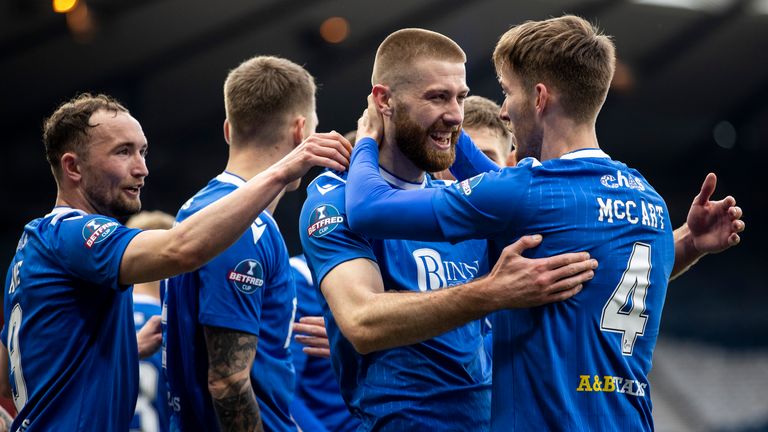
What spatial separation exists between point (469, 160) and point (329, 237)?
3.04ft

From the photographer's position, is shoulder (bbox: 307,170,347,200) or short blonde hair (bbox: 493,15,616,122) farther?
shoulder (bbox: 307,170,347,200)

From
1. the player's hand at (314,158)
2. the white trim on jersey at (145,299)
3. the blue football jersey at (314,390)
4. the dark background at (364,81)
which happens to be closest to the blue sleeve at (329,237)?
the player's hand at (314,158)

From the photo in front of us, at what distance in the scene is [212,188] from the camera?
411 centimetres

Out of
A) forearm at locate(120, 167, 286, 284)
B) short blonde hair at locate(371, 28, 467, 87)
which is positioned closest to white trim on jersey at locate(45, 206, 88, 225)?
forearm at locate(120, 167, 286, 284)

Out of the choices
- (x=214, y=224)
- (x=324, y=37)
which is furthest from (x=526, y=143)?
(x=324, y=37)

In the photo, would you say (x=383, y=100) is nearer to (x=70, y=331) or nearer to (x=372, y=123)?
(x=372, y=123)

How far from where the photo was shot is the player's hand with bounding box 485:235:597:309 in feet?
9.37

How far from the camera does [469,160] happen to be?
3.94 m

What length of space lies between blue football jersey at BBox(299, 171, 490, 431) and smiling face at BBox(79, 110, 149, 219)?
89cm

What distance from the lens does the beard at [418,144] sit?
3.55 meters

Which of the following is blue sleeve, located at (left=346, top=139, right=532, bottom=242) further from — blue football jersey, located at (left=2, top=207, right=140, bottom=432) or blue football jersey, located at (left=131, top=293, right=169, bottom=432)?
blue football jersey, located at (left=131, top=293, right=169, bottom=432)

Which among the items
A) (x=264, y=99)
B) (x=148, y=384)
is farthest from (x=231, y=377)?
(x=148, y=384)

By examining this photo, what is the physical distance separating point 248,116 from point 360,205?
4.54 feet

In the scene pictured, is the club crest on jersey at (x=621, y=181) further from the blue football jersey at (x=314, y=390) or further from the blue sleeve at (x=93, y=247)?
the blue football jersey at (x=314, y=390)
